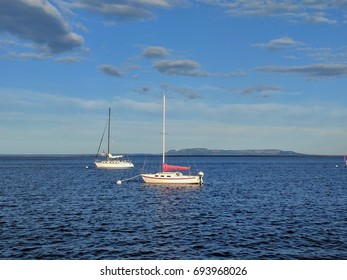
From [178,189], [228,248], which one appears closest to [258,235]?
[228,248]

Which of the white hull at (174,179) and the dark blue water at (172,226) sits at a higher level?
the white hull at (174,179)

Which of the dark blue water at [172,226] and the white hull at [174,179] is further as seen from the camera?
the white hull at [174,179]

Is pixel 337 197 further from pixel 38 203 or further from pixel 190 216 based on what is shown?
pixel 38 203

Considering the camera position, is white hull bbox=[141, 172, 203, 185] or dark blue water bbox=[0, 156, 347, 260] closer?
dark blue water bbox=[0, 156, 347, 260]

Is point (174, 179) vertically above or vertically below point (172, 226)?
above

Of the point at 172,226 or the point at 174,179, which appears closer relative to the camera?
the point at 172,226

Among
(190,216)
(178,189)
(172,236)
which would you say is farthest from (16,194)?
(172,236)

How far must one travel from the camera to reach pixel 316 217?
4541 centimetres

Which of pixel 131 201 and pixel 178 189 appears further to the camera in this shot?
pixel 178 189

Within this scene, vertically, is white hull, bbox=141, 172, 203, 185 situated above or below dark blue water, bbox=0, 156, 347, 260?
above
